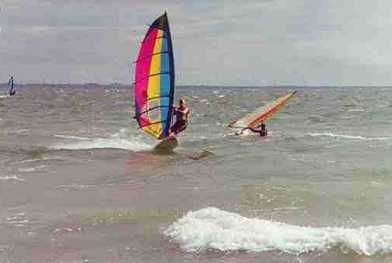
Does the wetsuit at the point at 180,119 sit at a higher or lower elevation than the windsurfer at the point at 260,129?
higher

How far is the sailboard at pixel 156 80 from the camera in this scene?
1761cm

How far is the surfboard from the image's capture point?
63.0 feet

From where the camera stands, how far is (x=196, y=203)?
431 inches

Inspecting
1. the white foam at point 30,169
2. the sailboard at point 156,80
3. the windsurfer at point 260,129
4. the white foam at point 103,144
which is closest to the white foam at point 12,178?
the white foam at point 30,169

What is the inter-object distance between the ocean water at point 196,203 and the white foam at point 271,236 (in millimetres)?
13

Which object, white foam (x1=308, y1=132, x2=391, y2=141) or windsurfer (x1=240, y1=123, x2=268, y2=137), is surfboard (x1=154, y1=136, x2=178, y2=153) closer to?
windsurfer (x1=240, y1=123, x2=268, y2=137)

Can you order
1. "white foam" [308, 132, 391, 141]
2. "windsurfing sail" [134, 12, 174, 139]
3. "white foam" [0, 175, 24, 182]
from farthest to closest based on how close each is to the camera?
1. "white foam" [308, 132, 391, 141]
2. "windsurfing sail" [134, 12, 174, 139]
3. "white foam" [0, 175, 24, 182]

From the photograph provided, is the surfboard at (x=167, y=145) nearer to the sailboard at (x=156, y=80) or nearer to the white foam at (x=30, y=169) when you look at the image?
the sailboard at (x=156, y=80)

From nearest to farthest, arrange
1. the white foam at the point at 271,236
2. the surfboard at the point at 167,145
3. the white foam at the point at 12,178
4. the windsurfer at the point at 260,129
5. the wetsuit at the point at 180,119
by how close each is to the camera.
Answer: the white foam at the point at 271,236 < the white foam at the point at 12,178 < the wetsuit at the point at 180,119 < the surfboard at the point at 167,145 < the windsurfer at the point at 260,129

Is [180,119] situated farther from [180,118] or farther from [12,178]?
[12,178]

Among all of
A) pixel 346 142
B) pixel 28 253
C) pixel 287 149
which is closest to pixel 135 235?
pixel 28 253

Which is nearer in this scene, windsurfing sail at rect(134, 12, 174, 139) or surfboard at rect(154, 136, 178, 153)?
windsurfing sail at rect(134, 12, 174, 139)

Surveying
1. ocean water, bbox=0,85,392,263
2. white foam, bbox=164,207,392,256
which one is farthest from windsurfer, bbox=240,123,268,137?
white foam, bbox=164,207,392,256

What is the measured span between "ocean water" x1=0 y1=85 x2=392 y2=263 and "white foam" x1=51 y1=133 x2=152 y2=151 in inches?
2.4
